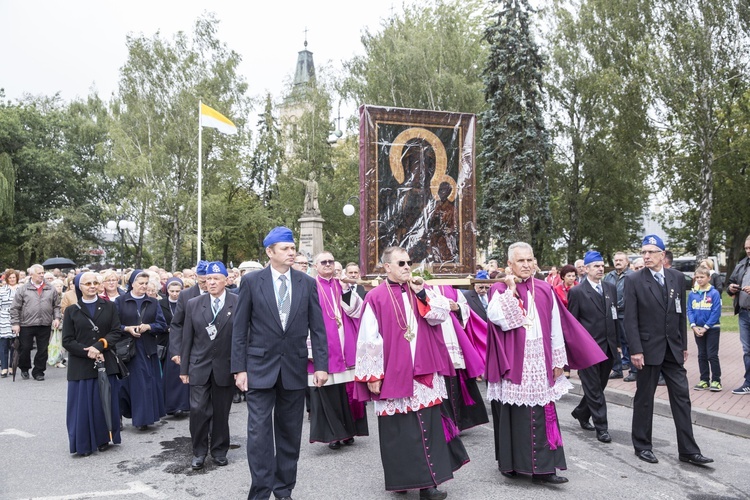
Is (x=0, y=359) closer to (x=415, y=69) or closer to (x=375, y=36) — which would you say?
(x=415, y=69)

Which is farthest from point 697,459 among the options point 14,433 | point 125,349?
point 14,433

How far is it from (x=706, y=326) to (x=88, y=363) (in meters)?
8.06

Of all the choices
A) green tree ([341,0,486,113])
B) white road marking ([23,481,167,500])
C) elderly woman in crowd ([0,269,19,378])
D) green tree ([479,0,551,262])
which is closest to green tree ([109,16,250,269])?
green tree ([341,0,486,113])

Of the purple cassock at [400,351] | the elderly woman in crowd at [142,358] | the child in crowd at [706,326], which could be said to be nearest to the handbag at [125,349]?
the elderly woman in crowd at [142,358]

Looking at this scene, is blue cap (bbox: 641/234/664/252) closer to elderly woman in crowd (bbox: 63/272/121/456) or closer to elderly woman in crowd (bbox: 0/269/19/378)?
elderly woman in crowd (bbox: 63/272/121/456)

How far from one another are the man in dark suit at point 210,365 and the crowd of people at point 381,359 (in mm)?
13

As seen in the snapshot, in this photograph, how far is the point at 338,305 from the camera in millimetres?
7047

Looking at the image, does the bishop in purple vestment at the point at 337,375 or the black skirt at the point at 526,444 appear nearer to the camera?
the black skirt at the point at 526,444

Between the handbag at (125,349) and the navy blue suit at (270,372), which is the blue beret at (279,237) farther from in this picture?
the handbag at (125,349)

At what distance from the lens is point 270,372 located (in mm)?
4805

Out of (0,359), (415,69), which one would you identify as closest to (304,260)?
(0,359)

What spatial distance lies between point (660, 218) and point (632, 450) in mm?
37809

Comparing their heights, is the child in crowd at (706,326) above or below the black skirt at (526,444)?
above

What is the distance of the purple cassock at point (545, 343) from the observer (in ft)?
17.6
